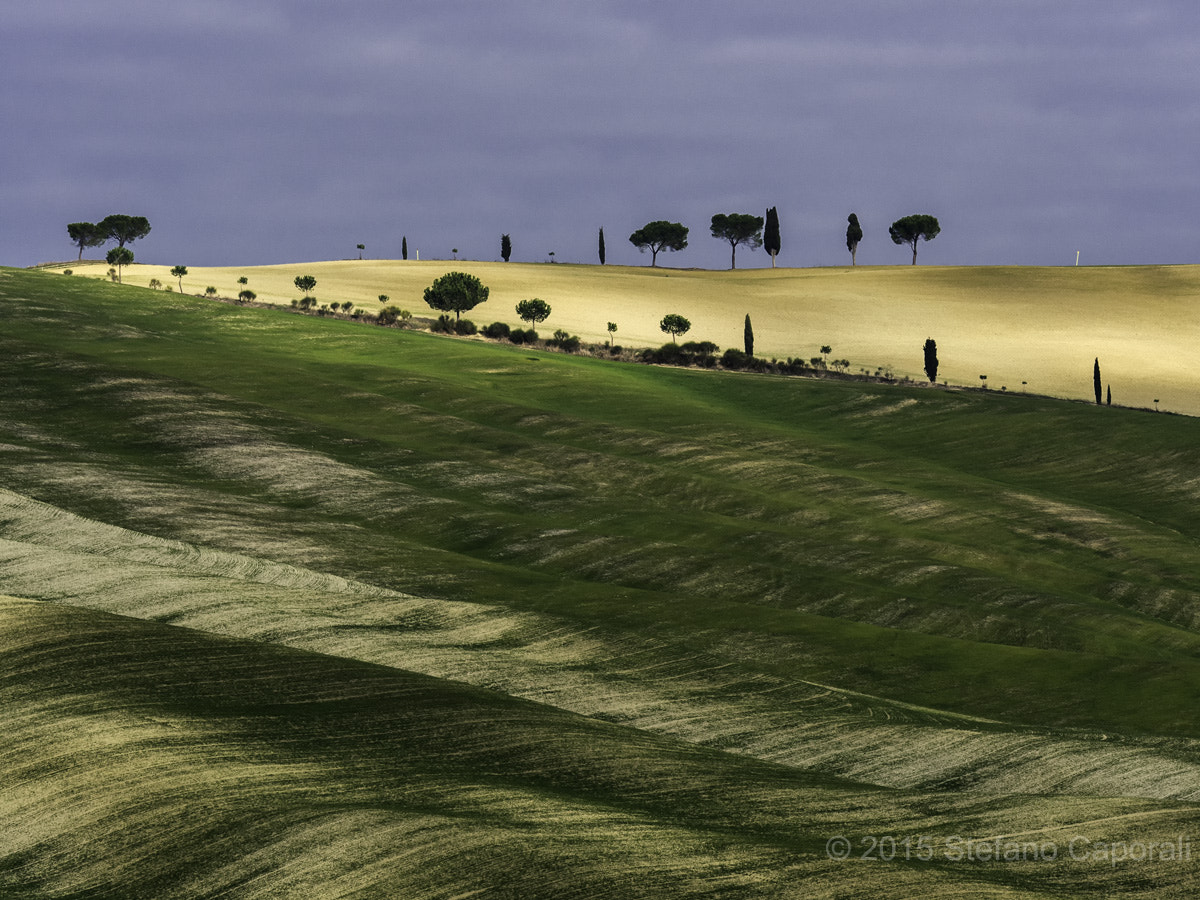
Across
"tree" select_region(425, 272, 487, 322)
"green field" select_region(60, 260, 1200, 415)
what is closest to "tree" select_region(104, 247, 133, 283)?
"green field" select_region(60, 260, 1200, 415)

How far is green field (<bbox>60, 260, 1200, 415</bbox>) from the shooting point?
4956 inches

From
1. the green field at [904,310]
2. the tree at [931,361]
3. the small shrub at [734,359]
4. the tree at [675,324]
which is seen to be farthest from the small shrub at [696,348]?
the tree at [931,361]

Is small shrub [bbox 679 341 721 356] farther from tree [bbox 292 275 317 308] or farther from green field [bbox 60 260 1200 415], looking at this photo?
tree [bbox 292 275 317 308]

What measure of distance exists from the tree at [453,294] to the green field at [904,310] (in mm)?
5341

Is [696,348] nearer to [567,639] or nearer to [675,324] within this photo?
[675,324]

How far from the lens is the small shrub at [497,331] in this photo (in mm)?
129625

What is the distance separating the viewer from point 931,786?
97.8ft

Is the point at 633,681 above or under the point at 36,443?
under

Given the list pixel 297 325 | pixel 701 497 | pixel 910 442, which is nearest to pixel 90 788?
pixel 701 497

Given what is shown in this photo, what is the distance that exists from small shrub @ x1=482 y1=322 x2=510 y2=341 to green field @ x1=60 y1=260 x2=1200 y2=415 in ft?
29.9

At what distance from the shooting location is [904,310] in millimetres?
162875

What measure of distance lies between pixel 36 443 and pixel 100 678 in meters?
Result: 38.2

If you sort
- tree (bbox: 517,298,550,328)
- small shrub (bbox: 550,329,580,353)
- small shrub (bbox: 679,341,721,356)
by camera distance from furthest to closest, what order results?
tree (bbox: 517,298,550,328)
small shrub (bbox: 550,329,580,353)
small shrub (bbox: 679,341,721,356)

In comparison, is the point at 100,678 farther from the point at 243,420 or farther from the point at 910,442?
the point at 910,442
